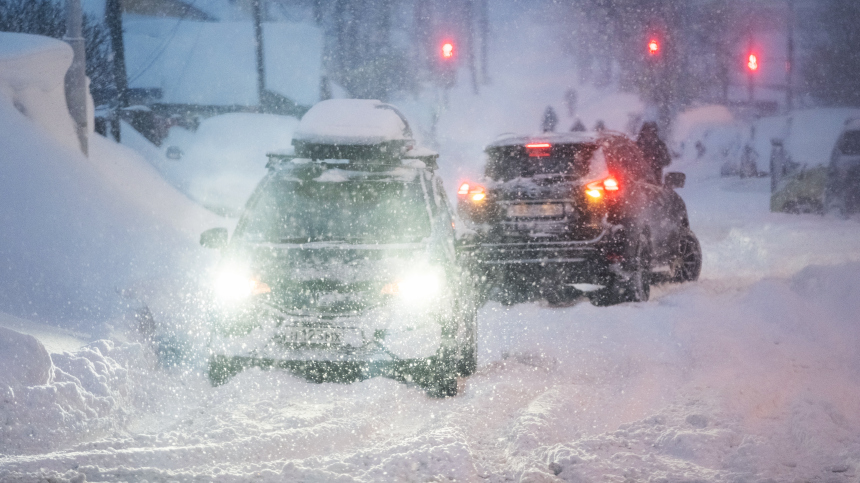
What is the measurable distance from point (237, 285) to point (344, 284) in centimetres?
76

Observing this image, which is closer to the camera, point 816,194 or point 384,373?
point 384,373

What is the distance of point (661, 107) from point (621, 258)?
128 ft

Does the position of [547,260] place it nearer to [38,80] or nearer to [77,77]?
[38,80]

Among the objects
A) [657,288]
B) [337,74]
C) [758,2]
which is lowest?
[657,288]

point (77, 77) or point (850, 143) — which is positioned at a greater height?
point (77, 77)

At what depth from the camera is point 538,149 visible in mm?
8469

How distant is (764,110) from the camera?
47125 mm

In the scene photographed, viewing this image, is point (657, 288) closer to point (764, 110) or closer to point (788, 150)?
point (788, 150)

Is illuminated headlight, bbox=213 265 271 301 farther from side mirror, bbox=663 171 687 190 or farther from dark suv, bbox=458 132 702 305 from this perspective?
side mirror, bbox=663 171 687 190

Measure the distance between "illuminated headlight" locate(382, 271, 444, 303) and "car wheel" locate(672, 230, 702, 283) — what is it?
16.6 ft

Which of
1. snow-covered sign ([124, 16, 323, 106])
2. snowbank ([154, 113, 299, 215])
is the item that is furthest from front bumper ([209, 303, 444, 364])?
snow-covered sign ([124, 16, 323, 106])

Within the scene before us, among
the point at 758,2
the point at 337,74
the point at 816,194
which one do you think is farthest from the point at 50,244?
the point at 758,2

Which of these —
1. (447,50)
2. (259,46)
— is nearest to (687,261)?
(447,50)

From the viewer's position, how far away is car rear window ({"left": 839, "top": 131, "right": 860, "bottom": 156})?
55.3 ft
